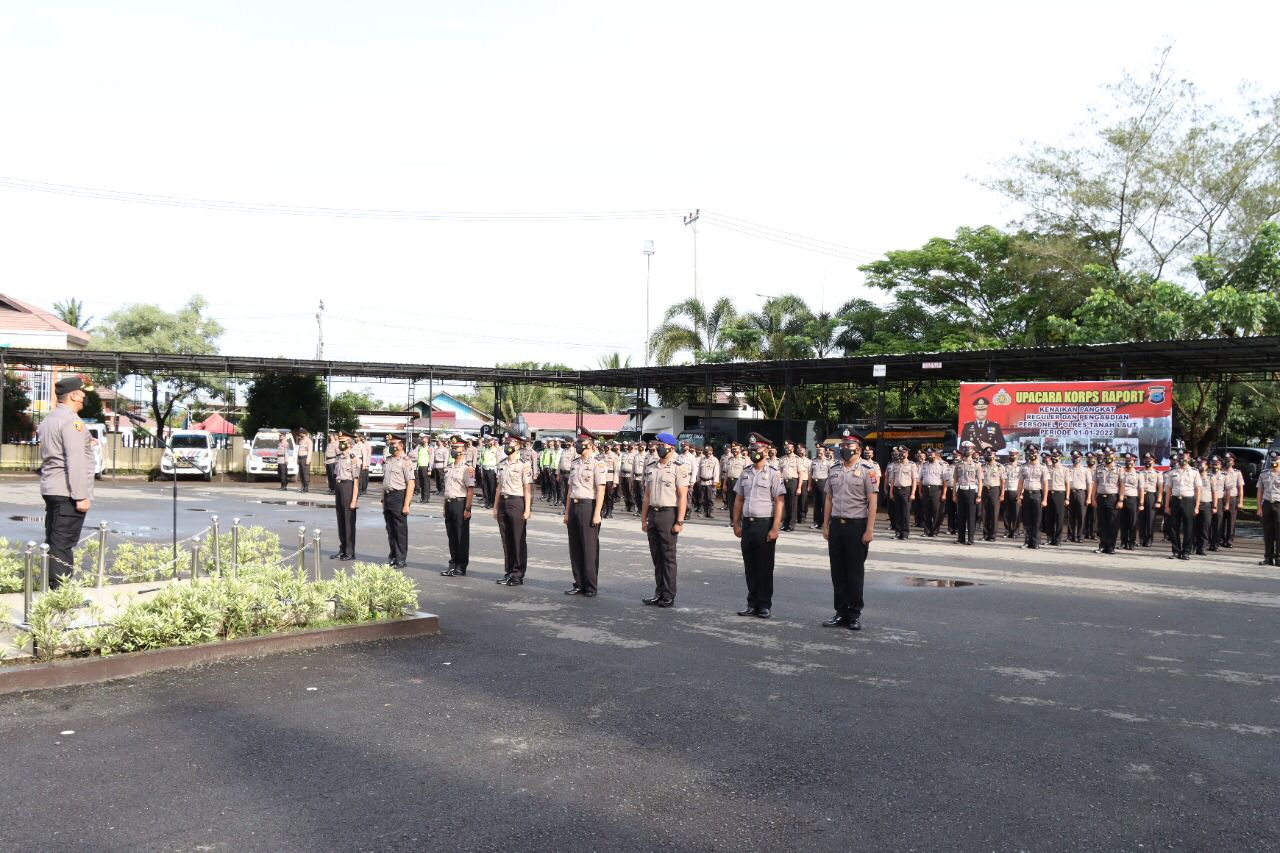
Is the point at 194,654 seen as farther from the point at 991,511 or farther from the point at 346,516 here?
the point at 991,511

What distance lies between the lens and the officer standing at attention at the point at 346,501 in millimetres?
13508

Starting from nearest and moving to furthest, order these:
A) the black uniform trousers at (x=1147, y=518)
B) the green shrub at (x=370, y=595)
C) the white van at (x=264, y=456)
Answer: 1. the green shrub at (x=370, y=595)
2. the black uniform trousers at (x=1147, y=518)
3. the white van at (x=264, y=456)

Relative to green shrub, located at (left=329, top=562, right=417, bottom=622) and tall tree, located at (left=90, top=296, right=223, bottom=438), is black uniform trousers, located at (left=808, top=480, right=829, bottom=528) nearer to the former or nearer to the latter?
green shrub, located at (left=329, top=562, right=417, bottom=622)

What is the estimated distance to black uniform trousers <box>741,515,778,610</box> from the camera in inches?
387

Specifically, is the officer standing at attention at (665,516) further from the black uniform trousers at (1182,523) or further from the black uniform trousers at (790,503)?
the black uniform trousers at (790,503)

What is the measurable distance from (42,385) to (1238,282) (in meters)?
58.1

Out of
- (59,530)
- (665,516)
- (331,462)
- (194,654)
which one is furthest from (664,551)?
(331,462)

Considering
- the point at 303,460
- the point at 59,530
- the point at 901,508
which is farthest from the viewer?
the point at 303,460

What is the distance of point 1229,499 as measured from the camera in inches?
772

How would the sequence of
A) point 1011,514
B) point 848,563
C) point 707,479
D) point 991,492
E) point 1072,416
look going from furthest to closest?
point 707,479 < point 1072,416 < point 1011,514 < point 991,492 < point 848,563

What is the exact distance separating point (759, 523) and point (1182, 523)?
11235 millimetres

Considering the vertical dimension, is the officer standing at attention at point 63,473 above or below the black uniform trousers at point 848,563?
above

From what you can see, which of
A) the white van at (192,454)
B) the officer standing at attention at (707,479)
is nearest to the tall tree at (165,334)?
the white van at (192,454)

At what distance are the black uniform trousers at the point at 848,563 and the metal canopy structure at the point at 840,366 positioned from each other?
575 inches
